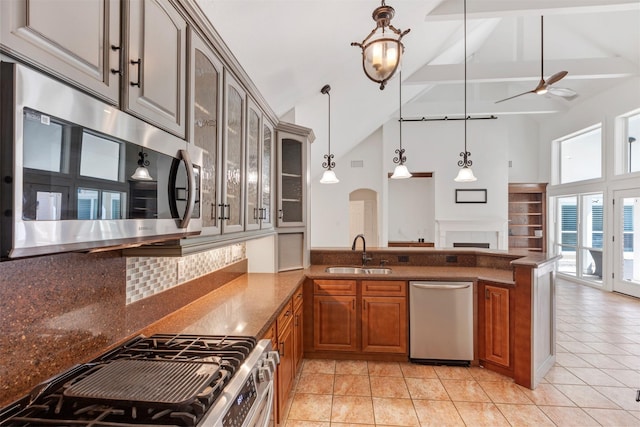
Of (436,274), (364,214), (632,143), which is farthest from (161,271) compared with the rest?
(632,143)

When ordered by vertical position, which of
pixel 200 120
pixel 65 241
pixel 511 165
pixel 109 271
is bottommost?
pixel 109 271

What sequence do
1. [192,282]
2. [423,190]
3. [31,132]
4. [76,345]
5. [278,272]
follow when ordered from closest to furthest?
[31,132] < [76,345] < [192,282] < [278,272] < [423,190]

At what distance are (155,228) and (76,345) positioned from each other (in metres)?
0.62

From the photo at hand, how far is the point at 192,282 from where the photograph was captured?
7.10 feet

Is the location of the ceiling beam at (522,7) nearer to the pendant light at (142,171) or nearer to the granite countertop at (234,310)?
the granite countertop at (234,310)

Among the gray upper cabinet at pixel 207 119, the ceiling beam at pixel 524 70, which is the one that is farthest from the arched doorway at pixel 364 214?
the gray upper cabinet at pixel 207 119

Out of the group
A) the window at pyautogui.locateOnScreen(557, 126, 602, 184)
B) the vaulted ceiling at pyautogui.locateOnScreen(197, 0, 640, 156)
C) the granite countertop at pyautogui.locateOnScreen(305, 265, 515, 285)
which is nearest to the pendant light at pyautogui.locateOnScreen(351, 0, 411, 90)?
the vaulted ceiling at pyautogui.locateOnScreen(197, 0, 640, 156)

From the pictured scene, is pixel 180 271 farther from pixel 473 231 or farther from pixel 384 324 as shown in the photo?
pixel 473 231

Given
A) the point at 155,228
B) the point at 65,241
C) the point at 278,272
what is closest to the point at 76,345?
the point at 155,228

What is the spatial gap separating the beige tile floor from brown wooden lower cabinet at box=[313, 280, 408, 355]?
0.56 ft

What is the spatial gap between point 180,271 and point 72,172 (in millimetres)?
1418

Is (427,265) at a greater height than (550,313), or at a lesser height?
greater

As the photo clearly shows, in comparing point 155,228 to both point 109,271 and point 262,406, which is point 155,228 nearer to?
point 109,271

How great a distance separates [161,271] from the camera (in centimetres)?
182
